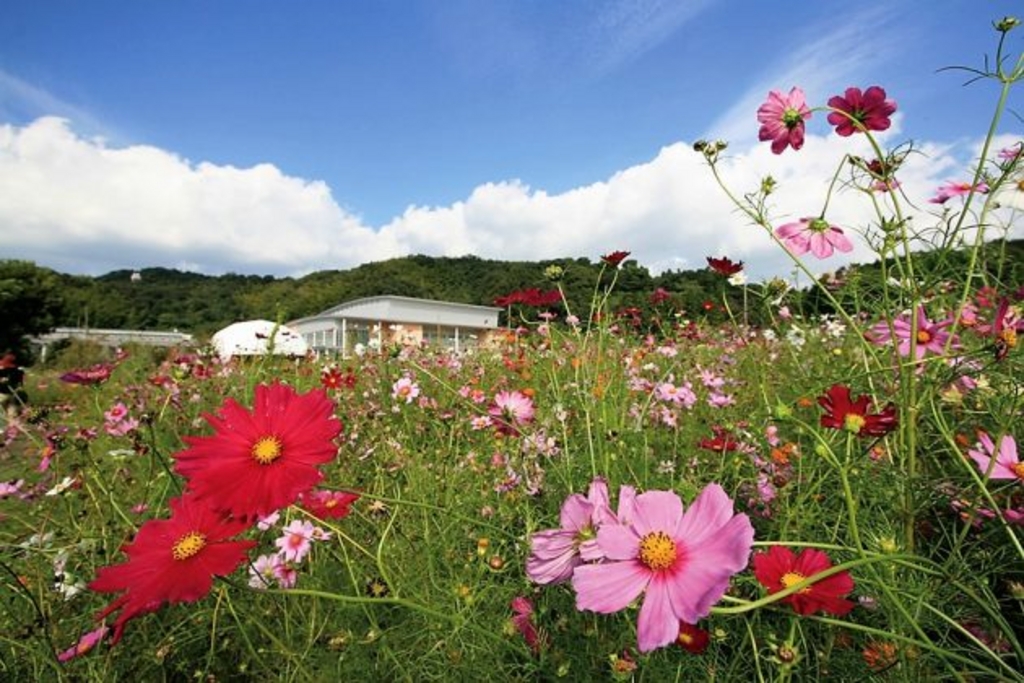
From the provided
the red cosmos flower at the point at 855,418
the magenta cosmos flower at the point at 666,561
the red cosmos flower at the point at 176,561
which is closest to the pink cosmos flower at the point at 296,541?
the red cosmos flower at the point at 176,561

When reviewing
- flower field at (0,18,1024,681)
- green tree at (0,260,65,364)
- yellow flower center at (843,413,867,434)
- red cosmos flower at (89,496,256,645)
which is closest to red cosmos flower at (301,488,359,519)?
flower field at (0,18,1024,681)

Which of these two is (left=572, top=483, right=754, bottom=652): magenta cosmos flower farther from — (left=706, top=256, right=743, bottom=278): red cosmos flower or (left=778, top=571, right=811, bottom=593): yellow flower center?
(left=706, top=256, right=743, bottom=278): red cosmos flower

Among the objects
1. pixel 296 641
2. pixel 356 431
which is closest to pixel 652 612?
pixel 296 641

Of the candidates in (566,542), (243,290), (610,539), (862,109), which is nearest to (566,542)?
(566,542)

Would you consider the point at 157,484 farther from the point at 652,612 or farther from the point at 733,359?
the point at 733,359

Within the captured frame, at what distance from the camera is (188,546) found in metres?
0.65

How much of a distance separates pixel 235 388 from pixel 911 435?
322 centimetres

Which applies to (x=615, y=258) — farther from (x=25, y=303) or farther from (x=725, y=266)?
(x=25, y=303)

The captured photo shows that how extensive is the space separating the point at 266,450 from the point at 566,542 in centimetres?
36

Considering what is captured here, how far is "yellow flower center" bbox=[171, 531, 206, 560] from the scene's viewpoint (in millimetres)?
635

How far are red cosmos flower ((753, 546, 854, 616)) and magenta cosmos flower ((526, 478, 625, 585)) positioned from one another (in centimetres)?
22

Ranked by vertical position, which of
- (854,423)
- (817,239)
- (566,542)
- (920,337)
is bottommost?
(566,542)

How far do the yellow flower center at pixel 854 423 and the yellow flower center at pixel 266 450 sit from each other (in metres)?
0.72

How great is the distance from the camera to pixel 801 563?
708 mm
